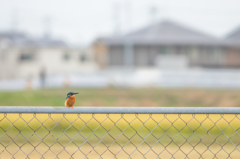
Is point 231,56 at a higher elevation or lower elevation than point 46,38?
lower

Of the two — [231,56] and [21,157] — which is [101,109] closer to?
[21,157]

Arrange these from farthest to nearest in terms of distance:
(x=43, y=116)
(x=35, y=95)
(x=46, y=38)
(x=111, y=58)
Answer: (x=46, y=38) < (x=111, y=58) < (x=35, y=95) < (x=43, y=116)

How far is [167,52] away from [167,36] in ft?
7.29

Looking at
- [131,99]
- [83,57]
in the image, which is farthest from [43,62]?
[131,99]

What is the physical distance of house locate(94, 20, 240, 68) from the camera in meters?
25.9

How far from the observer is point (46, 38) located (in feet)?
121

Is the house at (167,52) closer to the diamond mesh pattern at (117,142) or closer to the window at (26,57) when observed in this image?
the window at (26,57)

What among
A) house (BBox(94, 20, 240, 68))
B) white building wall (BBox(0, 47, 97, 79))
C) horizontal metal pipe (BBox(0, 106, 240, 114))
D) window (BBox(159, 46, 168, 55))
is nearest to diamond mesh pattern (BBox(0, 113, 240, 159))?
horizontal metal pipe (BBox(0, 106, 240, 114))

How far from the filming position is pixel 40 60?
93.9 ft

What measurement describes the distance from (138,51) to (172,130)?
1979 centimetres

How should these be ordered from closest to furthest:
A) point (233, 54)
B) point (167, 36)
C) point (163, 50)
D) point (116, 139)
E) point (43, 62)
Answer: point (116, 139) → point (163, 50) → point (233, 54) → point (167, 36) → point (43, 62)

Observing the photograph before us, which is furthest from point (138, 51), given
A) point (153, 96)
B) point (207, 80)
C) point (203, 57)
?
point (153, 96)

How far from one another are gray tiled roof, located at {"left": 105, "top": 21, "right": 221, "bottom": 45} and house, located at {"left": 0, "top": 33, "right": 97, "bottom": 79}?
15.9ft

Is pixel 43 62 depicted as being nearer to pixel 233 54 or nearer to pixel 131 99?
pixel 131 99
